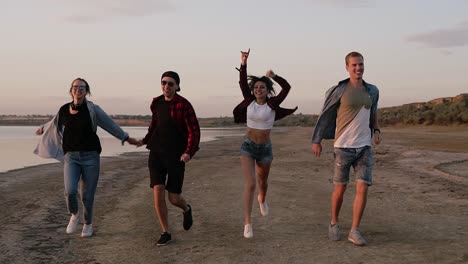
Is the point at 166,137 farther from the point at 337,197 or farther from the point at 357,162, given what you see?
the point at 357,162

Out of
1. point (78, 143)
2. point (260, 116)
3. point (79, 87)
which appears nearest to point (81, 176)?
point (78, 143)

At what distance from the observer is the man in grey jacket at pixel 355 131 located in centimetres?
575

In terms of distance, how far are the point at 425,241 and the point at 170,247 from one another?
315cm

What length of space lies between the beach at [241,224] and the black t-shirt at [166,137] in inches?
46.4

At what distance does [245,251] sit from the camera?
18.1 feet

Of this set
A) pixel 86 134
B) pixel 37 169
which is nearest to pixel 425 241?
pixel 86 134

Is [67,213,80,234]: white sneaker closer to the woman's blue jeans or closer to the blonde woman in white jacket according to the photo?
the blonde woman in white jacket

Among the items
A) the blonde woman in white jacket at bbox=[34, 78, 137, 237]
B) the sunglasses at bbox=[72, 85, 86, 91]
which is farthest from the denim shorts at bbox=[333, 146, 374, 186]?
the sunglasses at bbox=[72, 85, 86, 91]

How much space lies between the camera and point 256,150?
634 centimetres

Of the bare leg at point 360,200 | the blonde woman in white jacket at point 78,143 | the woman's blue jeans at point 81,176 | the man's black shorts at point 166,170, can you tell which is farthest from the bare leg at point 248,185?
the woman's blue jeans at point 81,176

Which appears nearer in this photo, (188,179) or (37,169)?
(188,179)

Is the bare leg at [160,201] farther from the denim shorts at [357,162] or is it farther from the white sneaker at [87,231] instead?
the denim shorts at [357,162]

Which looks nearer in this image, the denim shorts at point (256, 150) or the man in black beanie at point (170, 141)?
the man in black beanie at point (170, 141)

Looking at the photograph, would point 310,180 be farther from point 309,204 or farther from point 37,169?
point 37,169
